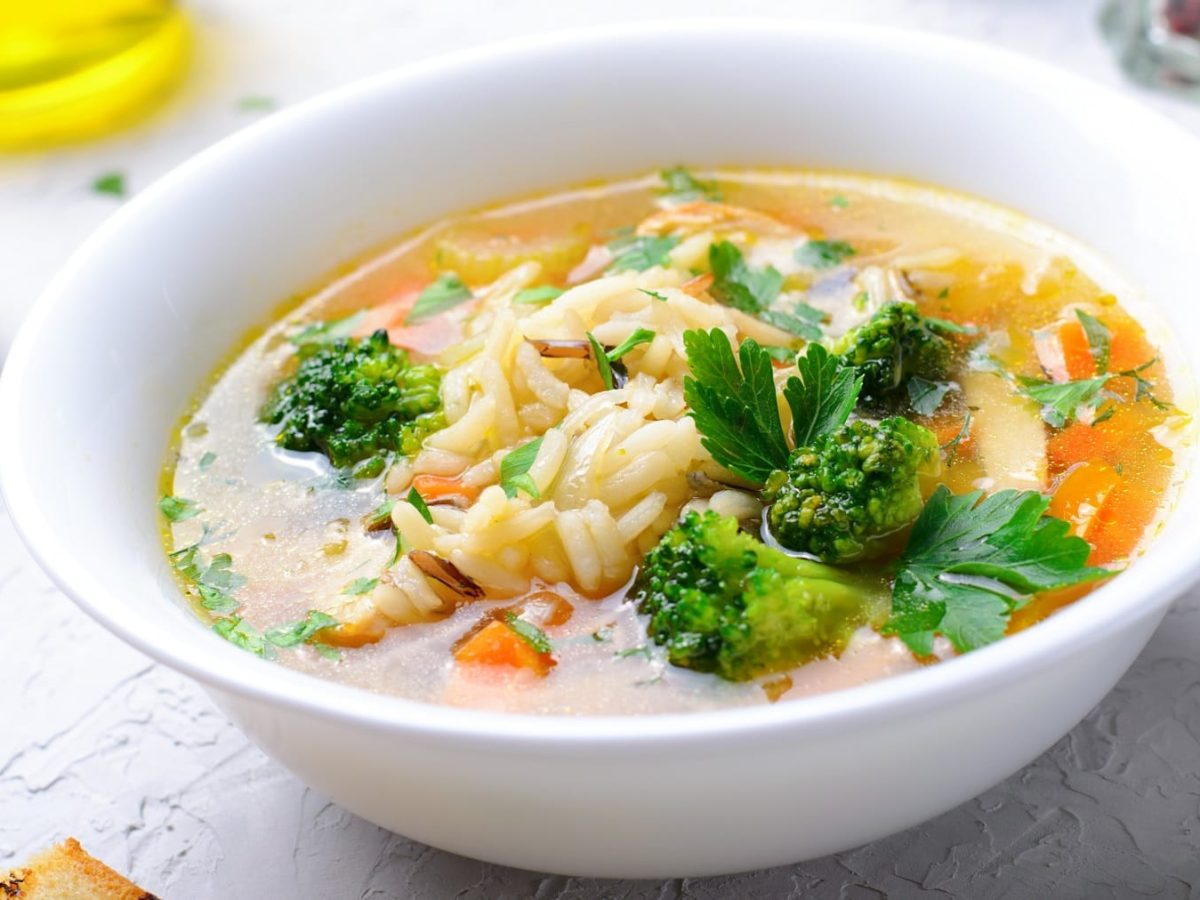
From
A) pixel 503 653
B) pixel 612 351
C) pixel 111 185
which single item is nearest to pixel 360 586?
pixel 503 653

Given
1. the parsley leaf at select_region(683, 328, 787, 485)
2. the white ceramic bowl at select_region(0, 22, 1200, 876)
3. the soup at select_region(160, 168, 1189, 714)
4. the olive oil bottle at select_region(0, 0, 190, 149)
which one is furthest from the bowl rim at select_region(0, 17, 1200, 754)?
the olive oil bottle at select_region(0, 0, 190, 149)

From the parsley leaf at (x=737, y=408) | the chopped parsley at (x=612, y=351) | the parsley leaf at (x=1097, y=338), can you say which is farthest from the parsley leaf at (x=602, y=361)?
the parsley leaf at (x=1097, y=338)

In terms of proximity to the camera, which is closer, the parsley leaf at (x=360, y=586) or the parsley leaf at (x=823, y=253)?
the parsley leaf at (x=360, y=586)

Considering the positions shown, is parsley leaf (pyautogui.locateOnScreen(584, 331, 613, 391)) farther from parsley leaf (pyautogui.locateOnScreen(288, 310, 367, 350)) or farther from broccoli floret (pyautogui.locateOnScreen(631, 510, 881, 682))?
parsley leaf (pyautogui.locateOnScreen(288, 310, 367, 350))

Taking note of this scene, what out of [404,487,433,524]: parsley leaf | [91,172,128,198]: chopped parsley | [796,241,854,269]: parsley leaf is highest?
[796,241,854,269]: parsley leaf

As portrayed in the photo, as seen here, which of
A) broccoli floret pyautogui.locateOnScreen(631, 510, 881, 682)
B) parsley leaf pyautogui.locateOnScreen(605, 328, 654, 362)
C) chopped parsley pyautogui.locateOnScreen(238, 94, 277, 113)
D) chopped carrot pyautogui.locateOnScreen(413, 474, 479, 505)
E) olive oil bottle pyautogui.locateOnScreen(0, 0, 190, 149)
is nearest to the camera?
broccoli floret pyautogui.locateOnScreen(631, 510, 881, 682)

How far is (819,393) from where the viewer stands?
3584 millimetres

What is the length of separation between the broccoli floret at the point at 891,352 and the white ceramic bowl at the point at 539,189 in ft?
2.63

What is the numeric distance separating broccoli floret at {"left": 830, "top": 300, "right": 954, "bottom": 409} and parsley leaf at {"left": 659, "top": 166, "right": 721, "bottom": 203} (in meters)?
1.28

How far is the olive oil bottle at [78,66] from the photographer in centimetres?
641

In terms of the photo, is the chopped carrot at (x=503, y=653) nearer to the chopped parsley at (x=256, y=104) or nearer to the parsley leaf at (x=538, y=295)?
the parsley leaf at (x=538, y=295)

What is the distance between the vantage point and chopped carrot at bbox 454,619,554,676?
11.0ft

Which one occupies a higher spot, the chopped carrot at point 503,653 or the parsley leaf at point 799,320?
the parsley leaf at point 799,320

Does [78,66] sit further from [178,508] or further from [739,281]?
[739,281]
